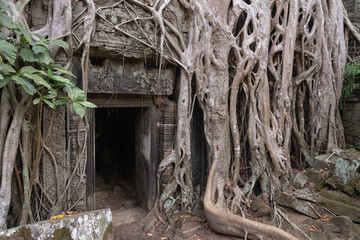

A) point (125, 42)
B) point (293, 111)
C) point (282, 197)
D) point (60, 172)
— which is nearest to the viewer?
point (60, 172)

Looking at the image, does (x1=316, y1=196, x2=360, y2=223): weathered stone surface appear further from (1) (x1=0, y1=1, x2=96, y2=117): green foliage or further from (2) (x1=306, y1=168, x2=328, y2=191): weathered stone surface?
(1) (x1=0, y1=1, x2=96, y2=117): green foliage

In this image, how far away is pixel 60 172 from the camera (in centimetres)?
287

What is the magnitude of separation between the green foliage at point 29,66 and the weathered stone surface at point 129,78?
1.80 ft

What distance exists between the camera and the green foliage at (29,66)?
210cm

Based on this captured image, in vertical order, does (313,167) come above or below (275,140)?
below

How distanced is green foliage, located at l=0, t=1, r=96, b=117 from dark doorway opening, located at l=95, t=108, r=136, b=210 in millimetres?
2289

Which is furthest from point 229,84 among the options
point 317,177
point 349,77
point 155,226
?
point 349,77

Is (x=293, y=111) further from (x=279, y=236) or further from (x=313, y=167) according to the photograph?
(x=279, y=236)

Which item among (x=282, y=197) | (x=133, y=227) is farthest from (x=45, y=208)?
(x=282, y=197)

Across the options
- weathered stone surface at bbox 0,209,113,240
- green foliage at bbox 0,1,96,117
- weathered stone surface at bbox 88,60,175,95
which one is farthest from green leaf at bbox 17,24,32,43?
weathered stone surface at bbox 0,209,113,240

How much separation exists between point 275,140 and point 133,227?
2.14 meters

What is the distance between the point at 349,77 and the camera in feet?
14.3

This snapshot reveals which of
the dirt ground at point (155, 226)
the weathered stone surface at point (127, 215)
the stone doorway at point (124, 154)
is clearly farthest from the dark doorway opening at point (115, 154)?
the dirt ground at point (155, 226)

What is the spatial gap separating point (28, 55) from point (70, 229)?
153cm
